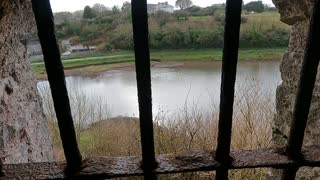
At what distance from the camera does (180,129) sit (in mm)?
5500

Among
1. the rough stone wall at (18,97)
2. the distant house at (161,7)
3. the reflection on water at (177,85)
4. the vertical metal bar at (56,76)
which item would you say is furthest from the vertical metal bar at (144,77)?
the reflection on water at (177,85)

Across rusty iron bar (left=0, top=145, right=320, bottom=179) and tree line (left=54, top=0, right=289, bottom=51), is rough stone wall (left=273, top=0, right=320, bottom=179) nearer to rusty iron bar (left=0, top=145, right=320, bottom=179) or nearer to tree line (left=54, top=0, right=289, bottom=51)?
rusty iron bar (left=0, top=145, right=320, bottom=179)

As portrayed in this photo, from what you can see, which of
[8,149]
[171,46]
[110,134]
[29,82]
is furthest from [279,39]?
[8,149]

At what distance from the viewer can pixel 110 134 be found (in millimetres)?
6492

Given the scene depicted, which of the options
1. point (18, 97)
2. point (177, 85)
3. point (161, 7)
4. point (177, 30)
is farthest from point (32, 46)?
point (177, 85)

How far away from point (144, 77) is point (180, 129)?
15.9 ft

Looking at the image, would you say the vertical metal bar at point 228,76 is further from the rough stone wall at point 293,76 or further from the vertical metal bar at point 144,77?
the rough stone wall at point 293,76

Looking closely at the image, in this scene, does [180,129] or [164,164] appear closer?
[164,164]

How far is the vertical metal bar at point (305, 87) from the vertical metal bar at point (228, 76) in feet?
0.47

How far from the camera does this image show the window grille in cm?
67

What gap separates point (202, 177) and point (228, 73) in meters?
3.80

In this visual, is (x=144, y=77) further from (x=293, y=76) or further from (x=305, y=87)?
(x=293, y=76)

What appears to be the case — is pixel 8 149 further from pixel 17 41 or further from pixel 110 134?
pixel 110 134

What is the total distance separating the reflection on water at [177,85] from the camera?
6664 millimetres
